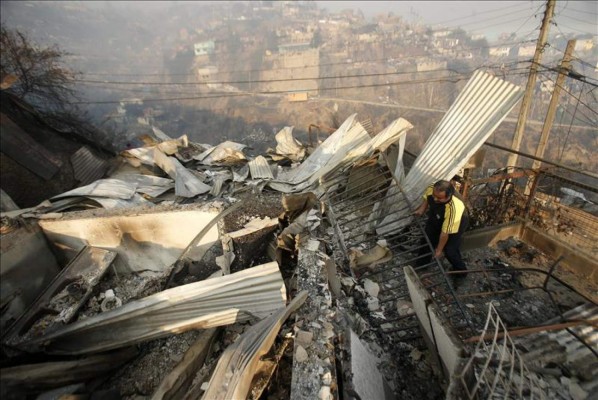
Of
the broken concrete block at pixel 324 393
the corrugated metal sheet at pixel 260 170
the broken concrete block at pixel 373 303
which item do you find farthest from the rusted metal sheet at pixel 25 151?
the broken concrete block at pixel 324 393

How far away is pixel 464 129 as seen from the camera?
15.1 feet

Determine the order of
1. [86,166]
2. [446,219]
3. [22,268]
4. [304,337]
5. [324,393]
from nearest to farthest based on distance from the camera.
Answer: [324,393] → [304,337] → [446,219] → [22,268] → [86,166]

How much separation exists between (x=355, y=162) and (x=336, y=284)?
9.75ft

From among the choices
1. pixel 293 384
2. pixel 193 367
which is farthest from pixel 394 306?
pixel 193 367

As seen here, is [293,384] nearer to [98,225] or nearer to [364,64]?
[98,225]

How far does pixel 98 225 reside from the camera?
16.1 feet

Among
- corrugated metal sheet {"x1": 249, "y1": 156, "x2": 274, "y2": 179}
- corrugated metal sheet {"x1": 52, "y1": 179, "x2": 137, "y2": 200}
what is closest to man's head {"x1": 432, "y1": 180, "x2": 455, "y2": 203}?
corrugated metal sheet {"x1": 249, "y1": 156, "x2": 274, "y2": 179}

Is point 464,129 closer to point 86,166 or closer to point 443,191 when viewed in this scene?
point 443,191

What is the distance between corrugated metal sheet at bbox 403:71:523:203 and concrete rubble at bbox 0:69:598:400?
0.31ft

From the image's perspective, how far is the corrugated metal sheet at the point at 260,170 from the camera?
252 inches

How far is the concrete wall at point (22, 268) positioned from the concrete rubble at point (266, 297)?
0.07ft

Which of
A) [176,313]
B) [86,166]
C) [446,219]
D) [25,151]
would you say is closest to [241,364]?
[176,313]

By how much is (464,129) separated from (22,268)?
22.4 feet

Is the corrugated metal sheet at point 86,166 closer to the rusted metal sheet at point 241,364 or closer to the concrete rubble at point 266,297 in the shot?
the concrete rubble at point 266,297
